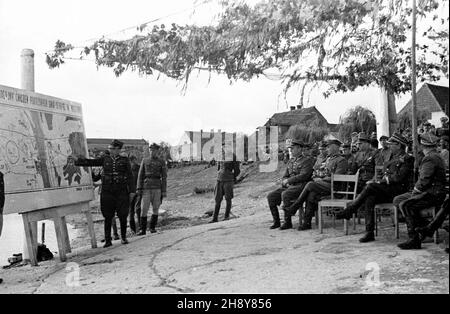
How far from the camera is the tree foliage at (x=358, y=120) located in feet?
116

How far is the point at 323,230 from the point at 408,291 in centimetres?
353

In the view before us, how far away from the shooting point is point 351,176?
25.2 ft

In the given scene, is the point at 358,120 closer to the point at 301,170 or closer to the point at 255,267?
the point at 301,170

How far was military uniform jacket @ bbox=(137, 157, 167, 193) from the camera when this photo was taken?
392 inches

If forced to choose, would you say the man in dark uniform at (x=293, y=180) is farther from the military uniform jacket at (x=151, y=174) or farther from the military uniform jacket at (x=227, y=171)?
the military uniform jacket at (x=227, y=171)

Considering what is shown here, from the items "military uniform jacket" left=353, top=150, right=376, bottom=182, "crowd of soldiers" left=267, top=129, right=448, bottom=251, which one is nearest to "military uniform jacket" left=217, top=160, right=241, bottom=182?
"crowd of soldiers" left=267, top=129, right=448, bottom=251

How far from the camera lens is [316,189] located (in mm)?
7945

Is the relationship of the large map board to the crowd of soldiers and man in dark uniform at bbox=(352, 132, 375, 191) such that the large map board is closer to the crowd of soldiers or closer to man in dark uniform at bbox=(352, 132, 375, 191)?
the crowd of soldiers

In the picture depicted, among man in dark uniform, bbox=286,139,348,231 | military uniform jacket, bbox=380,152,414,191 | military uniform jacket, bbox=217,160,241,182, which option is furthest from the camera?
military uniform jacket, bbox=217,160,241,182

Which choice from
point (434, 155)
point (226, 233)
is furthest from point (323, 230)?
point (434, 155)

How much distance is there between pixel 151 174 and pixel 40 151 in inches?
108

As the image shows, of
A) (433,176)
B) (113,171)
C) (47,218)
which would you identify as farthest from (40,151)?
(433,176)
